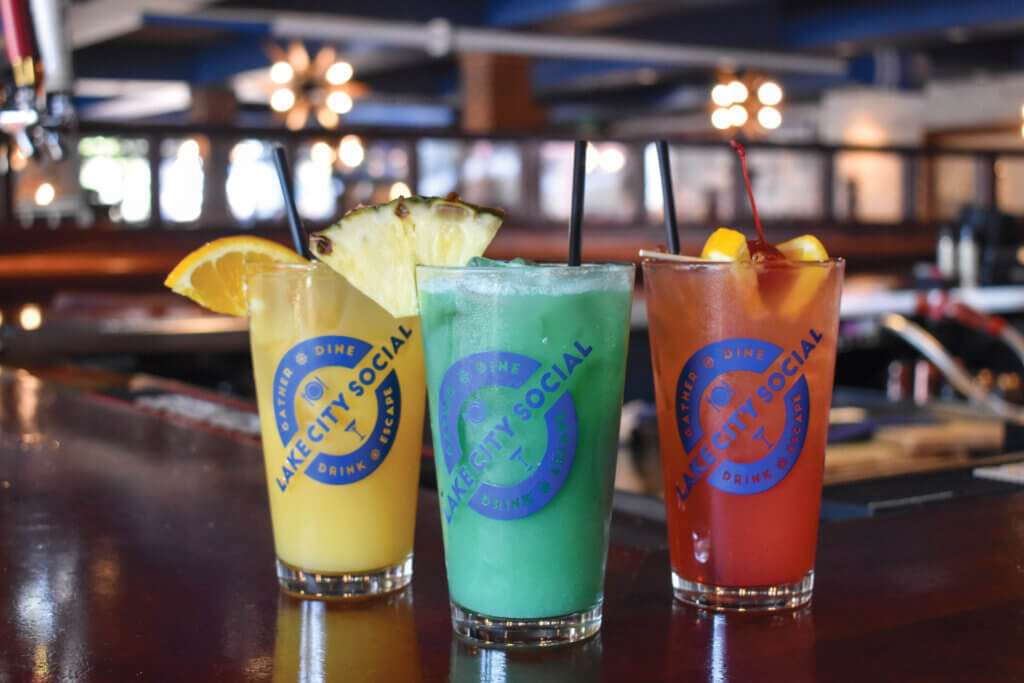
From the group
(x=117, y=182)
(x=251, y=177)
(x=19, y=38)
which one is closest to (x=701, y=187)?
(x=251, y=177)

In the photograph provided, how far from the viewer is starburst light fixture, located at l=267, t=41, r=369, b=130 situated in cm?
1127

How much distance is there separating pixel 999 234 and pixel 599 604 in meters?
5.67

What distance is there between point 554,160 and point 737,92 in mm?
3749

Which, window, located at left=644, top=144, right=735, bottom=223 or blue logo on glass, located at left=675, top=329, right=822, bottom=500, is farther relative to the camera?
window, located at left=644, top=144, right=735, bottom=223

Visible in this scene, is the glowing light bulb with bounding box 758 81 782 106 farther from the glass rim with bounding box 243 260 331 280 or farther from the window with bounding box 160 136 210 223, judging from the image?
the glass rim with bounding box 243 260 331 280

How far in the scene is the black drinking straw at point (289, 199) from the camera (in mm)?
694

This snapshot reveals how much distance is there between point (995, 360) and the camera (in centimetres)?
429

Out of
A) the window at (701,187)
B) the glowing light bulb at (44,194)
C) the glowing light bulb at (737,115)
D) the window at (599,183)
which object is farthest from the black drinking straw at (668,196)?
the glowing light bulb at (737,115)

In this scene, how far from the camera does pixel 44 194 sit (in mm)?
6738

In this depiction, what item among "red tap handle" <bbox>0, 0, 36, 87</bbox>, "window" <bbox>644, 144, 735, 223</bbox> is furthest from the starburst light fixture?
"red tap handle" <bbox>0, 0, 36, 87</bbox>

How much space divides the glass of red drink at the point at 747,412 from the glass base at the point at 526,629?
9cm

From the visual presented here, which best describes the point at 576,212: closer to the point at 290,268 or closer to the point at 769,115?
the point at 290,268

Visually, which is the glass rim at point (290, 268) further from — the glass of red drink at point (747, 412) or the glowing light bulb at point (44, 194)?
the glowing light bulb at point (44, 194)

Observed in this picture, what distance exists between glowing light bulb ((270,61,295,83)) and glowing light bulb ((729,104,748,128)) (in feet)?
16.1
